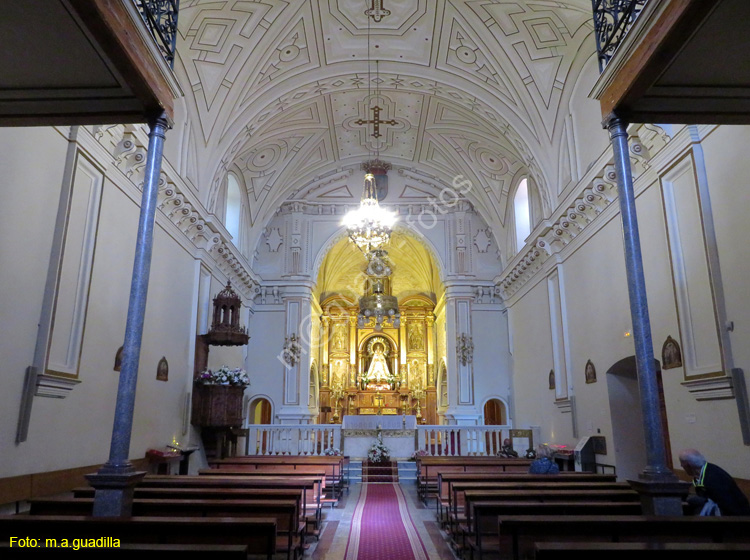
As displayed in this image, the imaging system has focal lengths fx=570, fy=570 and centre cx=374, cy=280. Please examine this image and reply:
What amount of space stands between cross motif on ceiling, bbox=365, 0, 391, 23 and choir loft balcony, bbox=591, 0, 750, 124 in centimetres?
619

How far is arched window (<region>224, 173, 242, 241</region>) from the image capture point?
14.2m

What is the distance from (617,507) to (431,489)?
593cm

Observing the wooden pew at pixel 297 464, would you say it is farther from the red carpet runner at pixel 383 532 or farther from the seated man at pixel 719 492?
the seated man at pixel 719 492

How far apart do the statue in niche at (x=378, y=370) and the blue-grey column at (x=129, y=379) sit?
18861 millimetres

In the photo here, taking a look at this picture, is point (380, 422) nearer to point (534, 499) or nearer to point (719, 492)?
point (534, 499)

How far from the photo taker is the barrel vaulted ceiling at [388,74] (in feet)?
32.0

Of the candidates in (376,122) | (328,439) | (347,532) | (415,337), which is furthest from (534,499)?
(415,337)

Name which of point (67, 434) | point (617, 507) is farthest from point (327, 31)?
point (617, 507)

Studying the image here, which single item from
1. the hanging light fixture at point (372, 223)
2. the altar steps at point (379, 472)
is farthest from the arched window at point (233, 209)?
the altar steps at point (379, 472)

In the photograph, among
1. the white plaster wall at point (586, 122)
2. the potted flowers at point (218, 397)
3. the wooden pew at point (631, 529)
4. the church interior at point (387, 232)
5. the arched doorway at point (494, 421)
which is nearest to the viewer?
the wooden pew at point (631, 529)

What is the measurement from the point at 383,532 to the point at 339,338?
59.8ft

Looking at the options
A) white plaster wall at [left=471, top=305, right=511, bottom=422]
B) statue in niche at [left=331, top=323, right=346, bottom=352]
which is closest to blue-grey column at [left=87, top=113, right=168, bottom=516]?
white plaster wall at [left=471, top=305, right=511, bottom=422]

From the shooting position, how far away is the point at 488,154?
46.0ft

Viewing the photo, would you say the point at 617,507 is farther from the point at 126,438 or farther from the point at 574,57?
the point at 574,57
